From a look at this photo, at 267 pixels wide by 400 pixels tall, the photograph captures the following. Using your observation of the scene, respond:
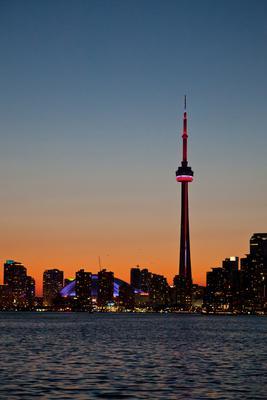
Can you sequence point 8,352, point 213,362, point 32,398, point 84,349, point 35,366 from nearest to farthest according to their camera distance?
point 32,398
point 35,366
point 213,362
point 8,352
point 84,349

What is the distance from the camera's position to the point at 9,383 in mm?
57188

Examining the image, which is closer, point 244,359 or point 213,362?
point 213,362

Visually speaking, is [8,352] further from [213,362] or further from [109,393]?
[109,393]

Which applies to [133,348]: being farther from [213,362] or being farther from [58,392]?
[58,392]

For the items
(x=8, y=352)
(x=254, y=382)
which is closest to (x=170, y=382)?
(x=254, y=382)

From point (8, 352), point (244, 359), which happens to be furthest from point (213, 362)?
point (8, 352)

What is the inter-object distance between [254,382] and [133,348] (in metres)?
44.1

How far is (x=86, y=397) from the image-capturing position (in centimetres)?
4984

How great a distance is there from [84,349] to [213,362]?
969 inches

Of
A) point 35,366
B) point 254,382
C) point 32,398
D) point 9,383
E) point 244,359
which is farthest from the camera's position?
point 244,359

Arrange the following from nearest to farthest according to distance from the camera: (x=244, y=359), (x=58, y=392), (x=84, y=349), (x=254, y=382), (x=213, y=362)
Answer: (x=58, y=392), (x=254, y=382), (x=213, y=362), (x=244, y=359), (x=84, y=349)

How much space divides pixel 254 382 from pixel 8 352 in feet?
130

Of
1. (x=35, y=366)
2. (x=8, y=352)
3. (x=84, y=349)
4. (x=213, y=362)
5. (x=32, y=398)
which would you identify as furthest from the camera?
(x=84, y=349)

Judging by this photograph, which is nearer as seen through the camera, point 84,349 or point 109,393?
point 109,393
